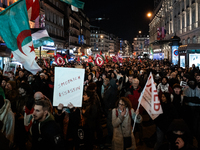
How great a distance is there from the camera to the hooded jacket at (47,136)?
3072mm

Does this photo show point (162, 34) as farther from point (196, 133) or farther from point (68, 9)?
point (196, 133)

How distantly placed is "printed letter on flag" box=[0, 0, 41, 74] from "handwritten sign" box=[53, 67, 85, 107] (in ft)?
4.00

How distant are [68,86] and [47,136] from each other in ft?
4.43

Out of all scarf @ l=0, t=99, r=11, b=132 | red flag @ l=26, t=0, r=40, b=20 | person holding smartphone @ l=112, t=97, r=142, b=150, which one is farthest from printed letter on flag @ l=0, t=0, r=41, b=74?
person holding smartphone @ l=112, t=97, r=142, b=150

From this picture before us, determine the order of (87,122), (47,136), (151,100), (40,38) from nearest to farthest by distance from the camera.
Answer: (47,136) → (151,100) → (87,122) → (40,38)

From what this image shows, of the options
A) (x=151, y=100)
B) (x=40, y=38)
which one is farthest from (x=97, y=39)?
(x=151, y=100)

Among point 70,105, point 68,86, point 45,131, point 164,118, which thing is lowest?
point 164,118

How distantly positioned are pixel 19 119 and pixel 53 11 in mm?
50904

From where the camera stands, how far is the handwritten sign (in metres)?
4.25

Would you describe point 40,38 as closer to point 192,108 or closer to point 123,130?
point 123,130

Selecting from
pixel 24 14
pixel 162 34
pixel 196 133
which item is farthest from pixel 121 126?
pixel 162 34

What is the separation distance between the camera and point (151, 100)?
183 inches

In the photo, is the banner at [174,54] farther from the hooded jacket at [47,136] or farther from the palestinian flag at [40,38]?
the hooded jacket at [47,136]

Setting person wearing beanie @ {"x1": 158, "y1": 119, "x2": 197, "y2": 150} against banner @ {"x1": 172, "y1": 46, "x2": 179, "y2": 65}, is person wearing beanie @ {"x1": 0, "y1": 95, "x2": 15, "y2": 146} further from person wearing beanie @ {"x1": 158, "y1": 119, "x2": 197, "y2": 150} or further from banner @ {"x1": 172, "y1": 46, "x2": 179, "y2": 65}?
banner @ {"x1": 172, "y1": 46, "x2": 179, "y2": 65}
